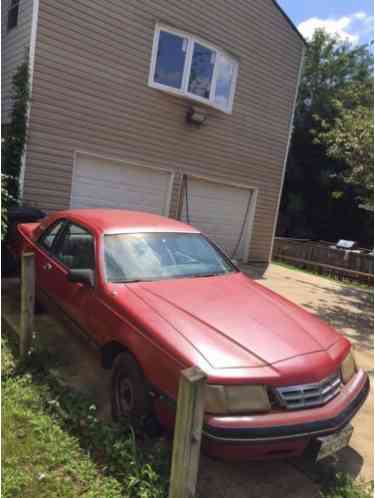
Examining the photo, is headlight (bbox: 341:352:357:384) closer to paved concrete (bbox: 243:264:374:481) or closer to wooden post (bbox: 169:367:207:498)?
paved concrete (bbox: 243:264:374:481)

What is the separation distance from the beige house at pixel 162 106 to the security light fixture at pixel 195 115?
23 mm

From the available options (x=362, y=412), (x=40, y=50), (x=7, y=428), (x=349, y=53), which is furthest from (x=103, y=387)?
(x=349, y=53)

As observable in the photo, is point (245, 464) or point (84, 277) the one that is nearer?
point (245, 464)

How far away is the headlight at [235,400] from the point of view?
7.56ft

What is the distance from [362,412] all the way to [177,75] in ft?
25.4

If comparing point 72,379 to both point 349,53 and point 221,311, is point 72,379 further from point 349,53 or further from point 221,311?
point 349,53

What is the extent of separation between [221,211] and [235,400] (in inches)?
343

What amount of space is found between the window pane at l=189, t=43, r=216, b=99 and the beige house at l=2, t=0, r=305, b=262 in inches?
0.9

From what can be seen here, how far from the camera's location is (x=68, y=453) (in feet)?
8.79

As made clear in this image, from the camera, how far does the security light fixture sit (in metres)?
9.28

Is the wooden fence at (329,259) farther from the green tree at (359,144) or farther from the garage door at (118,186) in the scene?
the garage door at (118,186)

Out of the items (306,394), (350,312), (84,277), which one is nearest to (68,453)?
(84,277)

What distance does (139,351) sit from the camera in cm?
272

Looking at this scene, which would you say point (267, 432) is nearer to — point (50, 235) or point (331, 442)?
point (331, 442)
